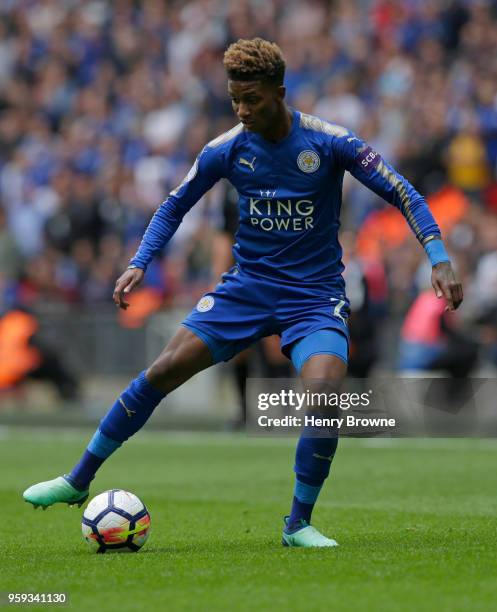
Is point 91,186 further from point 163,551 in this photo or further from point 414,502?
point 163,551

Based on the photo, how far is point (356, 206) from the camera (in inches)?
735

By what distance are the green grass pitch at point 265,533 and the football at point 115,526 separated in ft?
0.42

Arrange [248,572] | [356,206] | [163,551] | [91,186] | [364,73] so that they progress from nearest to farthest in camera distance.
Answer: [248,572] → [163,551] → [356,206] → [364,73] → [91,186]

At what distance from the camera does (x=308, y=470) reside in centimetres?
702

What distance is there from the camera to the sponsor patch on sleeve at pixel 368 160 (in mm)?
7051

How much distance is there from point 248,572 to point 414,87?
13.8 meters

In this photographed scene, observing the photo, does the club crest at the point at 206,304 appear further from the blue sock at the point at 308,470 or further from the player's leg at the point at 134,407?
the blue sock at the point at 308,470

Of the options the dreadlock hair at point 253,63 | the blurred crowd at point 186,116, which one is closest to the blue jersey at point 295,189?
the dreadlock hair at point 253,63

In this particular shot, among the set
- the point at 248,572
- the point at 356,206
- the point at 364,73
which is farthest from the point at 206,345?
the point at 364,73

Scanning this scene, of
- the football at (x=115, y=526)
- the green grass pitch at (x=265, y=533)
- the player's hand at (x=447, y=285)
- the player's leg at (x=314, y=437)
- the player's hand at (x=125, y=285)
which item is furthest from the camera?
the player's hand at (x=125, y=285)

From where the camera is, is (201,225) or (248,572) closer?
(248,572)

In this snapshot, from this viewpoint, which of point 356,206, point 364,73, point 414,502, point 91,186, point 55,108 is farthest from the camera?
point 55,108

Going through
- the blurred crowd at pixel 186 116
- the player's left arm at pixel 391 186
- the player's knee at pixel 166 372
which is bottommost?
the player's knee at pixel 166 372

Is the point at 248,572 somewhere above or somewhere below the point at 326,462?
below
